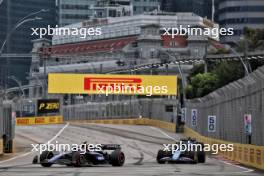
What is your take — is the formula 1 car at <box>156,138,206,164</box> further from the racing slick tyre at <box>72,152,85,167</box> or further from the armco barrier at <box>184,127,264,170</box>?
the racing slick tyre at <box>72,152,85,167</box>

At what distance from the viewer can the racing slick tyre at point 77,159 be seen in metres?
30.2

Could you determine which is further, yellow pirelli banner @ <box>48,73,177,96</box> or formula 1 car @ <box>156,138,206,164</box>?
yellow pirelli banner @ <box>48,73,177,96</box>

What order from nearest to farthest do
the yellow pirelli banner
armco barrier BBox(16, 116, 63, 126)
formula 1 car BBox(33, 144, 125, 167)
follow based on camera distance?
1. formula 1 car BBox(33, 144, 125, 167)
2. the yellow pirelli banner
3. armco barrier BBox(16, 116, 63, 126)

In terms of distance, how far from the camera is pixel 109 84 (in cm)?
9094

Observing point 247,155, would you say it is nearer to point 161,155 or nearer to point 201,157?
point 201,157

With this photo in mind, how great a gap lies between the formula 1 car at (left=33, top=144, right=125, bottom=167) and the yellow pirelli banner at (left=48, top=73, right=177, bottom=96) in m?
56.2

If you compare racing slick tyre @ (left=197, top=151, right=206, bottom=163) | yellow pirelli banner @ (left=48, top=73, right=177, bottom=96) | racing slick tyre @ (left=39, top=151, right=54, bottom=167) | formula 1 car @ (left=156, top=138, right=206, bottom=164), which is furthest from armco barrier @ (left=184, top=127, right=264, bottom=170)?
yellow pirelli banner @ (left=48, top=73, right=177, bottom=96)

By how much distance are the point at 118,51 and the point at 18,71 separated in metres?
31.6

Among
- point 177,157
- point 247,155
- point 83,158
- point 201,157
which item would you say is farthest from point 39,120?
point 83,158

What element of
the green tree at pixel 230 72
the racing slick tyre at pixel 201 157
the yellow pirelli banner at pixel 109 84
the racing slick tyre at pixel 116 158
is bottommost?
the racing slick tyre at pixel 201 157

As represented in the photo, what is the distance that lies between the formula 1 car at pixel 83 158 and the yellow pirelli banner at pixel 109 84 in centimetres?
5623

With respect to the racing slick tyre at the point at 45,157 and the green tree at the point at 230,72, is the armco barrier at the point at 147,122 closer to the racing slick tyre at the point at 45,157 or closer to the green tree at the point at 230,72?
the green tree at the point at 230,72

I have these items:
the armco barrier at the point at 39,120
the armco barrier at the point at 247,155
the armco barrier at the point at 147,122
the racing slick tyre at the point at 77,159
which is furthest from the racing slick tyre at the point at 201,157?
the armco barrier at the point at 39,120

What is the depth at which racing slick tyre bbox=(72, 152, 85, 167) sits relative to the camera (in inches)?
1189
